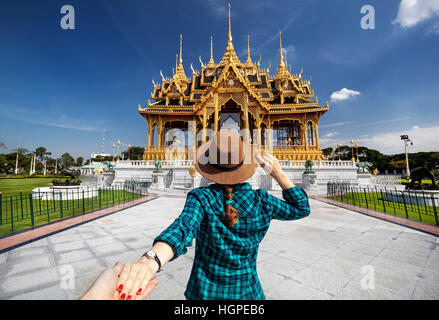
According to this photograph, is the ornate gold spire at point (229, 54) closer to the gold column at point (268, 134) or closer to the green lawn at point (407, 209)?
the gold column at point (268, 134)

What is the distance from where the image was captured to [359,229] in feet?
17.6

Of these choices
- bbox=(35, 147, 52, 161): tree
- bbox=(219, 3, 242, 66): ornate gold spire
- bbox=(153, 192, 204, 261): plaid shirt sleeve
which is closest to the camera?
bbox=(153, 192, 204, 261): plaid shirt sleeve

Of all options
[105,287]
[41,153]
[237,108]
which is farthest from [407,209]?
[41,153]

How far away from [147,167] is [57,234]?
46.7ft

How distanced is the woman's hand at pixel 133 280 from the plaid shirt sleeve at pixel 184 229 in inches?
5.6

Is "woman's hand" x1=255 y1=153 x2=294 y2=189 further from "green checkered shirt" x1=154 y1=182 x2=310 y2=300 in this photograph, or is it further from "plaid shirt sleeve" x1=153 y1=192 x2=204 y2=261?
"plaid shirt sleeve" x1=153 y1=192 x2=204 y2=261

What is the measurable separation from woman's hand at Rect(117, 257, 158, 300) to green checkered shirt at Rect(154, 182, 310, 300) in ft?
1.05

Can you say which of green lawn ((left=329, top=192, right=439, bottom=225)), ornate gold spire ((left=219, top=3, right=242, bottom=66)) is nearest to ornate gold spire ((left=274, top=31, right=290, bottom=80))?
ornate gold spire ((left=219, top=3, right=242, bottom=66))

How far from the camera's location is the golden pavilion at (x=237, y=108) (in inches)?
824

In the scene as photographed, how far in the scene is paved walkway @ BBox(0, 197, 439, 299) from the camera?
251 centimetres

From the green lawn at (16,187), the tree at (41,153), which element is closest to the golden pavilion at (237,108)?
the green lawn at (16,187)

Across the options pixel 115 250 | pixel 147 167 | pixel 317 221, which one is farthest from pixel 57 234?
pixel 147 167
